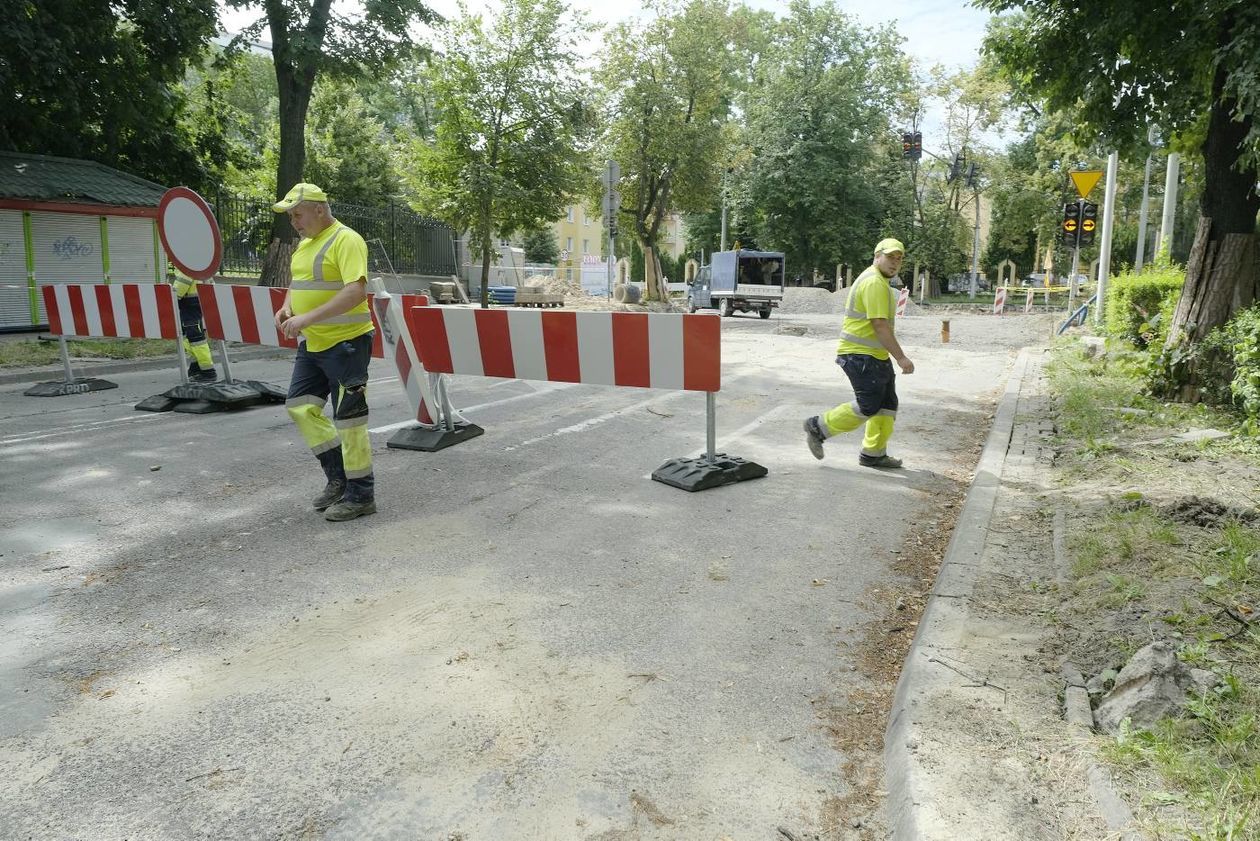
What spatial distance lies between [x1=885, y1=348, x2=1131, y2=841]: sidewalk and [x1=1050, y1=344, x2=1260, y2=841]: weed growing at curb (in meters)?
0.12

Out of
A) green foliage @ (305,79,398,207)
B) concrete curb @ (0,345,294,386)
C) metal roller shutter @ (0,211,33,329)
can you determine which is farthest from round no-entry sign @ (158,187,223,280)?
green foliage @ (305,79,398,207)

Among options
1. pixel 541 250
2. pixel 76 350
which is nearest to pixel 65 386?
pixel 76 350

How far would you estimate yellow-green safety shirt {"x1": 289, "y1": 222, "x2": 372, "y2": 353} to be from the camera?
5.31 meters

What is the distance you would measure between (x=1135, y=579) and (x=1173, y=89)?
25.1 feet

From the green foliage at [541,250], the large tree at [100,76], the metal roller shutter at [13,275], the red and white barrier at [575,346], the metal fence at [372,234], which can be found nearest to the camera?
the red and white barrier at [575,346]

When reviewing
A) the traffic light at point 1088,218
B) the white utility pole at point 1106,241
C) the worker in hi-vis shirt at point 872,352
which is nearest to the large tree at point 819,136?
the traffic light at point 1088,218

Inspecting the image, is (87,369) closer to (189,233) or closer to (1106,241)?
(189,233)

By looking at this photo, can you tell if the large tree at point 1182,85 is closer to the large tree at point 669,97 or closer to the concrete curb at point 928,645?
the concrete curb at point 928,645

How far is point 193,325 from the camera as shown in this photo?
385 inches

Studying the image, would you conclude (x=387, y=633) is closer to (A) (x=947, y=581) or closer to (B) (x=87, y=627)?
(B) (x=87, y=627)

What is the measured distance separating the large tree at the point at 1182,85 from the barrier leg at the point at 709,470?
5.05 metres

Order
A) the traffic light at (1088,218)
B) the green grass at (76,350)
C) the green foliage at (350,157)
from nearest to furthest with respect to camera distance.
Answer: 1. the green grass at (76,350)
2. the traffic light at (1088,218)
3. the green foliage at (350,157)

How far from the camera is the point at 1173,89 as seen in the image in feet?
31.1

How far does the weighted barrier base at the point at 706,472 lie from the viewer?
6.35 metres
